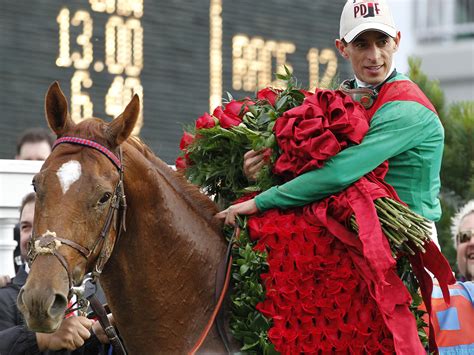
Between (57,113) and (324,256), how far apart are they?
108cm

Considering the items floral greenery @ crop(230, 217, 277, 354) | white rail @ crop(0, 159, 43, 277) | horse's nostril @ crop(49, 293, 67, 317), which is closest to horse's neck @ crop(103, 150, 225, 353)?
floral greenery @ crop(230, 217, 277, 354)

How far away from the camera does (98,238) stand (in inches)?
144

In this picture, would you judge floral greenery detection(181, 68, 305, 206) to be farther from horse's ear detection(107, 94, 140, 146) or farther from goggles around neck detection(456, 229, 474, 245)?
goggles around neck detection(456, 229, 474, 245)

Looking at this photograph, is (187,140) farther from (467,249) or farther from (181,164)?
(467,249)

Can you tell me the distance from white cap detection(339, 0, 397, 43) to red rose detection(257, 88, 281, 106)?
1.21 feet

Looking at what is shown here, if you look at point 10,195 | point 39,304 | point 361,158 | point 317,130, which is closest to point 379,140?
point 361,158

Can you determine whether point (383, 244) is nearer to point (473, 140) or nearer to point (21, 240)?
point (21, 240)

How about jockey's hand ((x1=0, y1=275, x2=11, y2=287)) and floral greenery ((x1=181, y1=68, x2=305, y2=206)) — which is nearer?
floral greenery ((x1=181, y1=68, x2=305, y2=206))

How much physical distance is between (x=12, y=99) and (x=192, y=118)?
129 cm

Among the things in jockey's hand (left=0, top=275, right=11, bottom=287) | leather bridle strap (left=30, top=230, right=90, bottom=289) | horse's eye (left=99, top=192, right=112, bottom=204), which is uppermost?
horse's eye (left=99, top=192, right=112, bottom=204)

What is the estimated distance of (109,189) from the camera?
145 inches

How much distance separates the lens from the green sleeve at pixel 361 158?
12.7 ft

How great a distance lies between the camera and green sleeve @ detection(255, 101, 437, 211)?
3875 mm

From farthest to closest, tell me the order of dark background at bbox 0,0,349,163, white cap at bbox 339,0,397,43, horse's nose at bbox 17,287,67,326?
dark background at bbox 0,0,349,163 < white cap at bbox 339,0,397,43 < horse's nose at bbox 17,287,67,326
